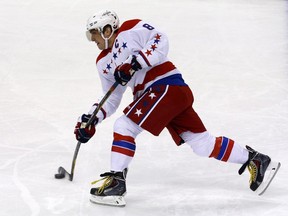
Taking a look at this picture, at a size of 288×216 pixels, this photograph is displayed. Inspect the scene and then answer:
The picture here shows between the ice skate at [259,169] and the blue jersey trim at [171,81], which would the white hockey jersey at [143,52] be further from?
the ice skate at [259,169]

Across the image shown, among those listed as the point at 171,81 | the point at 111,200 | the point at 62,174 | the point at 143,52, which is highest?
the point at 143,52

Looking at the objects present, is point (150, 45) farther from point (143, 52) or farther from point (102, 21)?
point (102, 21)

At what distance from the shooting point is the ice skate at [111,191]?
3014 millimetres

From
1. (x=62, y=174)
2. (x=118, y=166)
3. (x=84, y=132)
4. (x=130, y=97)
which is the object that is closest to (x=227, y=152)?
(x=118, y=166)

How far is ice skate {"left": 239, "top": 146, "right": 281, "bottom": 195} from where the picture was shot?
3.21 metres

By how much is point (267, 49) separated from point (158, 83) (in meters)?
3.19

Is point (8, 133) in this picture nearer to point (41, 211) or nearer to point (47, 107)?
point (47, 107)

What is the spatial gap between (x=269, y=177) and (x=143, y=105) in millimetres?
686

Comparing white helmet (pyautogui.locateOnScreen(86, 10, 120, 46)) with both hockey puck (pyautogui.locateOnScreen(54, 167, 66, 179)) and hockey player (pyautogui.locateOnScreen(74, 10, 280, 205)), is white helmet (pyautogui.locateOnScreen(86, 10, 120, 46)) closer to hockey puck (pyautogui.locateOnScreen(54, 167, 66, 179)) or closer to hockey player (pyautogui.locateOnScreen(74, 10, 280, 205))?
hockey player (pyautogui.locateOnScreen(74, 10, 280, 205))

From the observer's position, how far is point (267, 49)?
6102 mm

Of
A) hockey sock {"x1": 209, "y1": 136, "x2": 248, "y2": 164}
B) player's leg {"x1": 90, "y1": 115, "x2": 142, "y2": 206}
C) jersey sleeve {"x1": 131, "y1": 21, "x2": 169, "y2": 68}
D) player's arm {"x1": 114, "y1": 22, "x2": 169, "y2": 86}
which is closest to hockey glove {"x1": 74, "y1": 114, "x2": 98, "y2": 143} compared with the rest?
player's leg {"x1": 90, "y1": 115, "x2": 142, "y2": 206}

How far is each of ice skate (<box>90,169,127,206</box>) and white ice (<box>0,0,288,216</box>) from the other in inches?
1.7

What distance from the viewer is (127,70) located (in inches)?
117

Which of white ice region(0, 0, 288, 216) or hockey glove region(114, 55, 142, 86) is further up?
hockey glove region(114, 55, 142, 86)
